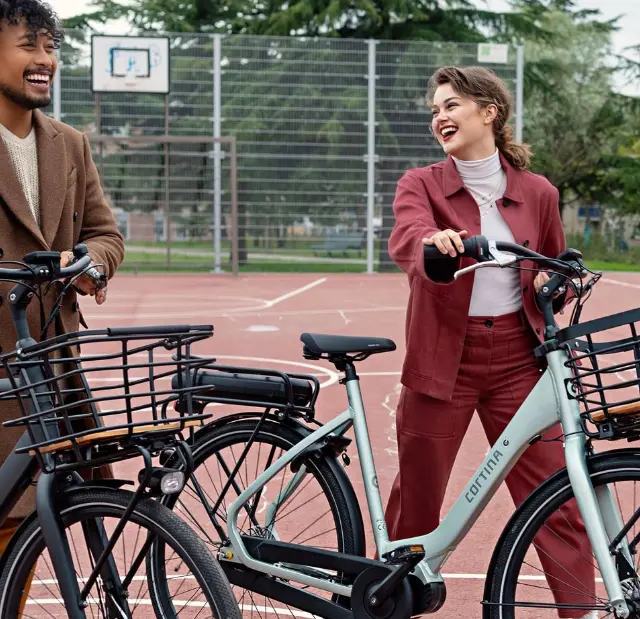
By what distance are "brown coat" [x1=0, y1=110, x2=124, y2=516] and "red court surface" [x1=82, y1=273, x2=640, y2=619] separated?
1.81 meters

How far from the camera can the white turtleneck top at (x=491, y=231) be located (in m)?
3.62

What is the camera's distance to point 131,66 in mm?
23531

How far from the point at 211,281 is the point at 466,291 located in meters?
18.7

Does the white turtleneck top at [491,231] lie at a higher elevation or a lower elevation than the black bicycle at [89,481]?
higher

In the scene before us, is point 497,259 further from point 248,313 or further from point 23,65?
point 248,313

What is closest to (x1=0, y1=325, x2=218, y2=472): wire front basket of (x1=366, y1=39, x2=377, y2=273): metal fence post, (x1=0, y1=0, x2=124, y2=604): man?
(x1=0, y1=0, x2=124, y2=604): man

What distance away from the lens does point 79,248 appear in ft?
10.0

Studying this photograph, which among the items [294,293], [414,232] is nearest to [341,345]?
[414,232]

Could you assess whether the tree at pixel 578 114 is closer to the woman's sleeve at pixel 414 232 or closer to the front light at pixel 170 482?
the woman's sleeve at pixel 414 232

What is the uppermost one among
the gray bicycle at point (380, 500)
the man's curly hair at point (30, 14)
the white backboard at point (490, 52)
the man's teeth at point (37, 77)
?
the white backboard at point (490, 52)

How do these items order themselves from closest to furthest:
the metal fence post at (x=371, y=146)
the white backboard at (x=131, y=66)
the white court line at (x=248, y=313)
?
the white court line at (x=248, y=313)
the white backboard at (x=131, y=66)
the metal fence post at (x=371, y=146)

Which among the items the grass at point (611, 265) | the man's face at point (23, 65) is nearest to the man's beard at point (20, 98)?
the man's face at point (23, 65)

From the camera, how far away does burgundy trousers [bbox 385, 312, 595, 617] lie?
11.8ft

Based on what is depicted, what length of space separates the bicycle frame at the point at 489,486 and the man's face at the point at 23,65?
1.25 metres
